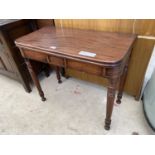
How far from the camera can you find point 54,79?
6.09 feet

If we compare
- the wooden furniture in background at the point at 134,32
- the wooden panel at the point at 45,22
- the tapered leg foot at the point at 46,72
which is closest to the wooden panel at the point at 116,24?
the wooden furniture in background at the point at 134,32

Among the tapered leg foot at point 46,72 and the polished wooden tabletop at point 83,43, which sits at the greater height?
the polished wooden tabletop at point 83,43

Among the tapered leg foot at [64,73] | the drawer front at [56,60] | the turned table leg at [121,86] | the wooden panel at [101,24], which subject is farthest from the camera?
the tapered leg foot at [64,73]

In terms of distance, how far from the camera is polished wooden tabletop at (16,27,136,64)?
850 mm

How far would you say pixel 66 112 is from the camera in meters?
1.42

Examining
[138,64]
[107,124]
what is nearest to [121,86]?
[138,64]

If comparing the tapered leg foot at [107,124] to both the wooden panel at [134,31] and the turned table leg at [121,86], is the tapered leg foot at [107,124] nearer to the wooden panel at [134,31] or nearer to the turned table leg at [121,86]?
the turned table leg at [121,86]

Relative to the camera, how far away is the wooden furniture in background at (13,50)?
4.09ft

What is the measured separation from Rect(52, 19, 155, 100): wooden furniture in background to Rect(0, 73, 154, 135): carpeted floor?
237 millimetres

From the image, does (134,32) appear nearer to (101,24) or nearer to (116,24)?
(116,24)

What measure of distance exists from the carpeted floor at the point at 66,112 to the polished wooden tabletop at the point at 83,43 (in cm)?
72

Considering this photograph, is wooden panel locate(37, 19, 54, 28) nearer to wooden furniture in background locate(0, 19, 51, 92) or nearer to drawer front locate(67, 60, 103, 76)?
wooden furniture in background locate(0, 19, 51, 92)

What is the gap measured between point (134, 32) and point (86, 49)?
0.47 metres
